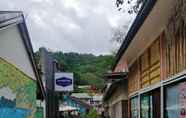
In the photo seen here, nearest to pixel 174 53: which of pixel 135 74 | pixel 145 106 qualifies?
pixel 145 106

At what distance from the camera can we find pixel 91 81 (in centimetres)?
8212

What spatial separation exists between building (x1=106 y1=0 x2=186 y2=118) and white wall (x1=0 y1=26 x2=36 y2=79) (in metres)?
2.79

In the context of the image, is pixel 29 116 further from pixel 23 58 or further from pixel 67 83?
pixel 67 83

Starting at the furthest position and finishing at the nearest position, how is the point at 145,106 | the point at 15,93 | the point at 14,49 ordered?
the point at 14,49
the point at 15,93
the point at 145,106

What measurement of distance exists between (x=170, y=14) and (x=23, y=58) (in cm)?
885

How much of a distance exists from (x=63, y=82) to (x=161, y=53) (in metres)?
18.0

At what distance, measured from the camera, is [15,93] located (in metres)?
15.3

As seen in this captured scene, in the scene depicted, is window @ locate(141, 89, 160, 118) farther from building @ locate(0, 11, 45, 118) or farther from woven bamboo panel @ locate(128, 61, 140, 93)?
building @ locate(0, 11, 45, 118)

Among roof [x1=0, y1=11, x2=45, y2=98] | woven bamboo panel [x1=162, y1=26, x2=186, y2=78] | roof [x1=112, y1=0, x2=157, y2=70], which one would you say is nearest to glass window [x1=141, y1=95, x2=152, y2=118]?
roof [x1=112, y1=0, x2=157, y2=70]

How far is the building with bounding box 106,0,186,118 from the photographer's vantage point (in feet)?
27.9

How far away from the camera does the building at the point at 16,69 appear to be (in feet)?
43.7

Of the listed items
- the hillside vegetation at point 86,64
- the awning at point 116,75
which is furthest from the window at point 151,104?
the hillside vegetation at point 86,64

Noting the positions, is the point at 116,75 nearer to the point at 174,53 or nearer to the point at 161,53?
the point at 161,53

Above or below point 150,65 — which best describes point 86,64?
above
